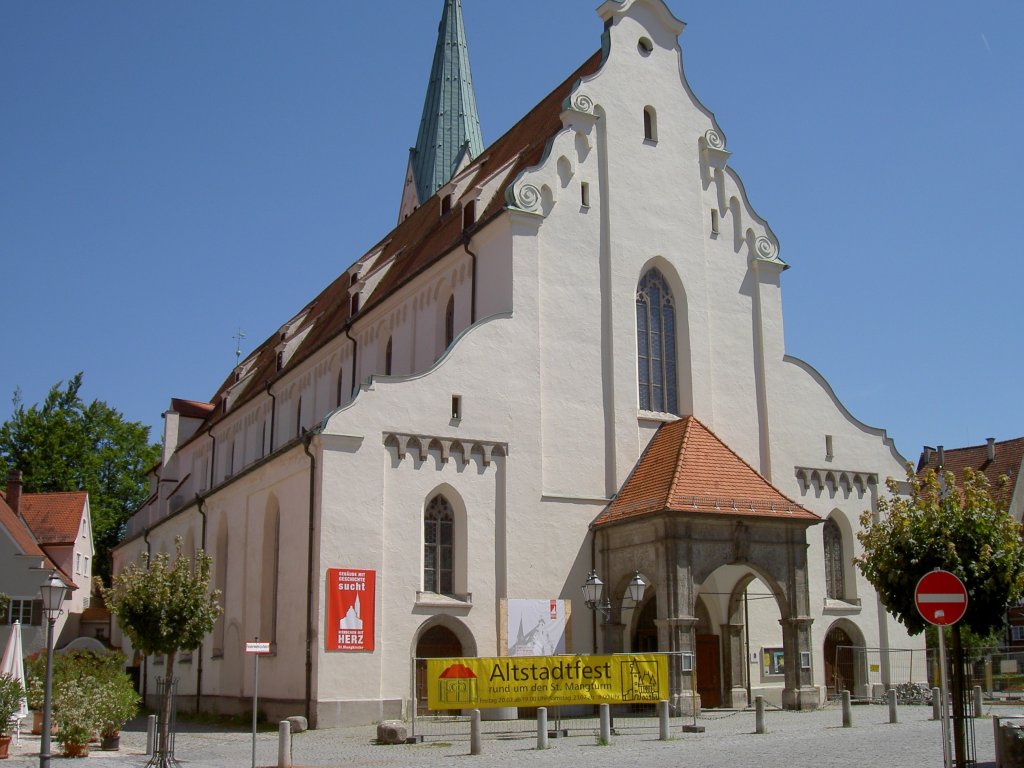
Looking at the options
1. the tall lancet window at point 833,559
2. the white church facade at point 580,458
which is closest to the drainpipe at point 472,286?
the white church facade at point 580,458

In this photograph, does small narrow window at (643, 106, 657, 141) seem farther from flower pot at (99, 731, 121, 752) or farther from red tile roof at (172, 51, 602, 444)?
flower pot at (99, 731, 121, 752)

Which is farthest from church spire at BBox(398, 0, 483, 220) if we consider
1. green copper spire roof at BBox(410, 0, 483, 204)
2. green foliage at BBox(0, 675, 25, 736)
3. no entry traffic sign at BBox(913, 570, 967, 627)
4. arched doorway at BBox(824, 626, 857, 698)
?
no entry traffic sign at BBox(913, 570, 967, 627)

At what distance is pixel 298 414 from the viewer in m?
42.2

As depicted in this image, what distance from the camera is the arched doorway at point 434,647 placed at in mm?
26156

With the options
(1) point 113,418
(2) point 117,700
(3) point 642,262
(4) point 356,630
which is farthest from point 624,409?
(1) point 113,418

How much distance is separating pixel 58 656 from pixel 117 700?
12.3 feet

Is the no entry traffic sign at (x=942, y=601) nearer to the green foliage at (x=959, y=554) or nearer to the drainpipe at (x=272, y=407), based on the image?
the green foliage at (x=959, y=554)

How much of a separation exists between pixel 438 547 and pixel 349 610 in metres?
2.76

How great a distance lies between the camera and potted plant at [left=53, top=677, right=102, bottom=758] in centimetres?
2080

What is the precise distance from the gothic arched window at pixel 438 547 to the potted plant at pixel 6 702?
9.03 m

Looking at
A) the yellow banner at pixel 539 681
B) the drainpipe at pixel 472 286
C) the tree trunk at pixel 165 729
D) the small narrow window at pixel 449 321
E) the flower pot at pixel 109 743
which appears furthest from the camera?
the small narrow window at pixel 449 321

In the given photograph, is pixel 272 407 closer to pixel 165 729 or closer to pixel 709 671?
pixel 709 671

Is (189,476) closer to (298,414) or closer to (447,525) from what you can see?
(298,414)

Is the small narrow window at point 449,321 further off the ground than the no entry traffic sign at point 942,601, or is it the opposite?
the small narrow window at point 449,321
